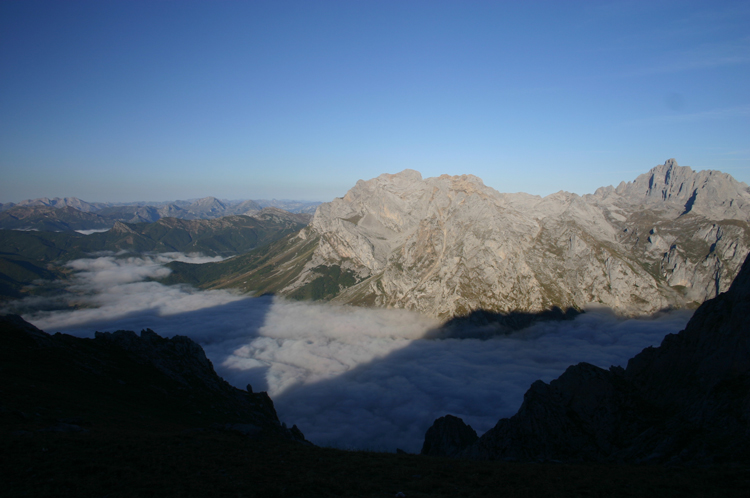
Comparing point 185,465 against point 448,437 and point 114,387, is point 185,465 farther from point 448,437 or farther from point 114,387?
point 448,437

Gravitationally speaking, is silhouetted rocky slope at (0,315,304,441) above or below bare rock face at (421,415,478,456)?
above

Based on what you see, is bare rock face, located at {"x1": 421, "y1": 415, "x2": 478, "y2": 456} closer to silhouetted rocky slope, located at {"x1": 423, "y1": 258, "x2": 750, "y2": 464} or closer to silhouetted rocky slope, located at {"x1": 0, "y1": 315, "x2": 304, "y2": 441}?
silhouetted rocky slope, located at {"x1": 423, "y1": 258, "x2": 750, "y2": 464}

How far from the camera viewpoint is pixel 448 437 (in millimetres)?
86125

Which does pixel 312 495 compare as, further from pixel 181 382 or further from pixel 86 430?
pixel 181 382

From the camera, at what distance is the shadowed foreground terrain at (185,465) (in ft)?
83.0

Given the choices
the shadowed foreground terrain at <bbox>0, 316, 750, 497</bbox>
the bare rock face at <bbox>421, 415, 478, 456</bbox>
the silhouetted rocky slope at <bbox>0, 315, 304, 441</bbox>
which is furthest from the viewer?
the bare rock face at <bbox>421, 415, 478, 456</bbox>

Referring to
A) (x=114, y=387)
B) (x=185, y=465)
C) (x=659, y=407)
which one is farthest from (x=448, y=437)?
(x=114, y=387)

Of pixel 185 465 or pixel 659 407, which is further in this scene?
pixel 659 407

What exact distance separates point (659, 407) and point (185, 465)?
72.1m

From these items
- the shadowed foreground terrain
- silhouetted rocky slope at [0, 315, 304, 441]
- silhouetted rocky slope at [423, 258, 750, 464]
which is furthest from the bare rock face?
the shadowed foreground terrain

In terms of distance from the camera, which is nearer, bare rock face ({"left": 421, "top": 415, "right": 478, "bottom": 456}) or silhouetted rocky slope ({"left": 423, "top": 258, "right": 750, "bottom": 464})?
silhouetted rocky slope ({"left": 423, "top": 258, "right": 750, "bottom": 464})

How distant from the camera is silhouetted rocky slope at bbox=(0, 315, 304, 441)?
1651 inches

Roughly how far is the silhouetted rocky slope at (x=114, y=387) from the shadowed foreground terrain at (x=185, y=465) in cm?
32

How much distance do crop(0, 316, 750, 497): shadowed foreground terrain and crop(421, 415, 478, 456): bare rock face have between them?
49320mm
